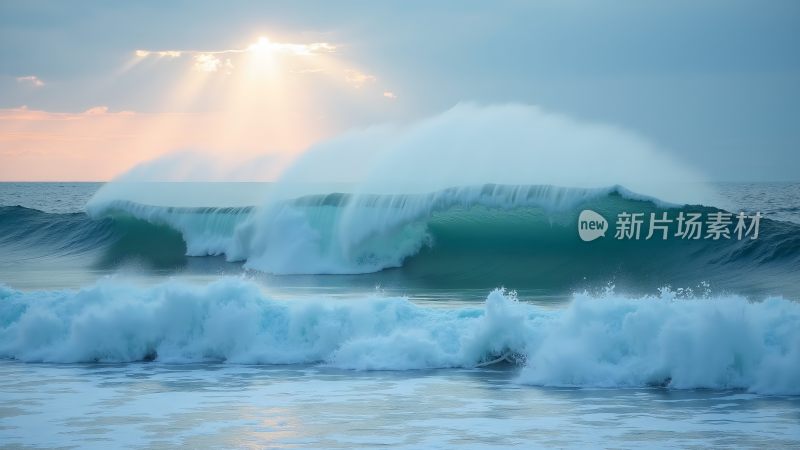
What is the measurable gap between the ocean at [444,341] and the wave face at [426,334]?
22 mm

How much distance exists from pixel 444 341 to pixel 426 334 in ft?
0.70

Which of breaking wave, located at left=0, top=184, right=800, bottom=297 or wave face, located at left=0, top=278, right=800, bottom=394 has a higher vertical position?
breaking wave, located at left=0, top=184, right=800, bottom=297

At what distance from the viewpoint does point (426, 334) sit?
410 inches

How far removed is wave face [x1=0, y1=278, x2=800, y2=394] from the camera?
8.90 meters


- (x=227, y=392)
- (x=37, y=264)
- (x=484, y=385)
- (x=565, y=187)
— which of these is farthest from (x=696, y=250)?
(x=37, y=264)

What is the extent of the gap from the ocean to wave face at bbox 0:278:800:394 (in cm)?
2

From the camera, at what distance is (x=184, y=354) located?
10969mm

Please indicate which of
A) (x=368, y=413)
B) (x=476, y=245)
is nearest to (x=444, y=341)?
(x=368, y=413)

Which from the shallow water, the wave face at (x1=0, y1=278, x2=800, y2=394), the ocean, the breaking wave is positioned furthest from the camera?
the breaking wave

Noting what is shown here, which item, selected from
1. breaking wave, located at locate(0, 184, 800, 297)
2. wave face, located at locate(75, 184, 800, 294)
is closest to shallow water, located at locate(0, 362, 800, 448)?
breaking wave, located at locate(0, 184, 800, 297)

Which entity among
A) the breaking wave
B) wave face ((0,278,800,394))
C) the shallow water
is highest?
the breaking wave

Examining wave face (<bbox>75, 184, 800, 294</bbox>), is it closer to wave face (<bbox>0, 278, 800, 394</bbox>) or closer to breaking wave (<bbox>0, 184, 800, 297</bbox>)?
breaking wave (<bbox>0, 184, 800, 297</bbox>)

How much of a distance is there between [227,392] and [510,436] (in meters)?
3.04

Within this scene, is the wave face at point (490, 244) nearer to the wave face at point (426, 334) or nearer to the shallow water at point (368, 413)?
the wave face at point (426, 334)
